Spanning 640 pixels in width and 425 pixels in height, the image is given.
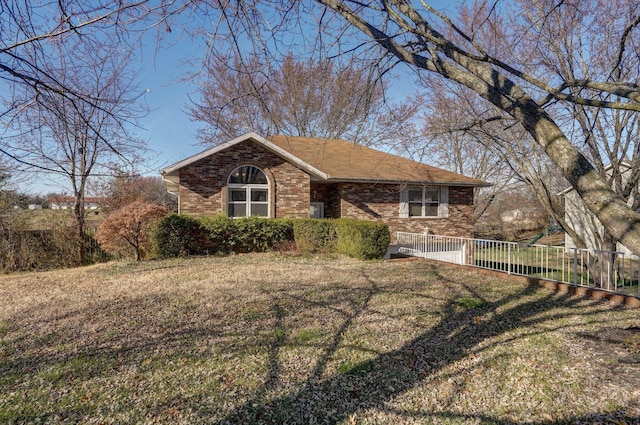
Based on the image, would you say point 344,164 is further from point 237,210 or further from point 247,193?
point 237,210

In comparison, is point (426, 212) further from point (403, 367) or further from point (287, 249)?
point (403, 367)

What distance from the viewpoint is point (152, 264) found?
10.3 meters


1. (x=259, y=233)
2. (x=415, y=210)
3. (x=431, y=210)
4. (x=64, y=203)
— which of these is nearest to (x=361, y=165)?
(x=415, y=210)

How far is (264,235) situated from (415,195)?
6.86 metres

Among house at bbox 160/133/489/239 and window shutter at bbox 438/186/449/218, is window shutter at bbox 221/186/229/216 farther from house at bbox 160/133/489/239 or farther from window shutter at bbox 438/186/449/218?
window shutter at bbox 438/186/449/218

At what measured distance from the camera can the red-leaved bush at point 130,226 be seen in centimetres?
1055

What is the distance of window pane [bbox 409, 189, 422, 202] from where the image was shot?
612 inches

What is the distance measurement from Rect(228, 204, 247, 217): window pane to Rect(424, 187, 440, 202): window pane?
767 cm

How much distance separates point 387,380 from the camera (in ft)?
11.7

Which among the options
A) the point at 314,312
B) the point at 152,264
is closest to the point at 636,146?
the point at 314,312

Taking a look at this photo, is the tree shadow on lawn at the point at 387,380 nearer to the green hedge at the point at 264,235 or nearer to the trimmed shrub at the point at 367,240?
the trimmed shrub at the point at 367,240

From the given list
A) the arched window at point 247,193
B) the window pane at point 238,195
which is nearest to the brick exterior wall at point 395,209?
the arched window at point 247,193

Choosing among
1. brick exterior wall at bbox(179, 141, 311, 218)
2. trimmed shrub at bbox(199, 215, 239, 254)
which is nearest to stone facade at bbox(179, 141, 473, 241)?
brick exterior wall at bbox(179, 141, 311, 218)

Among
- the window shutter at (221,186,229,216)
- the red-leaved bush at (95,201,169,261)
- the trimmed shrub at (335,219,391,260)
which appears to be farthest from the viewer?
the window shutter at (221,186,229,216)
